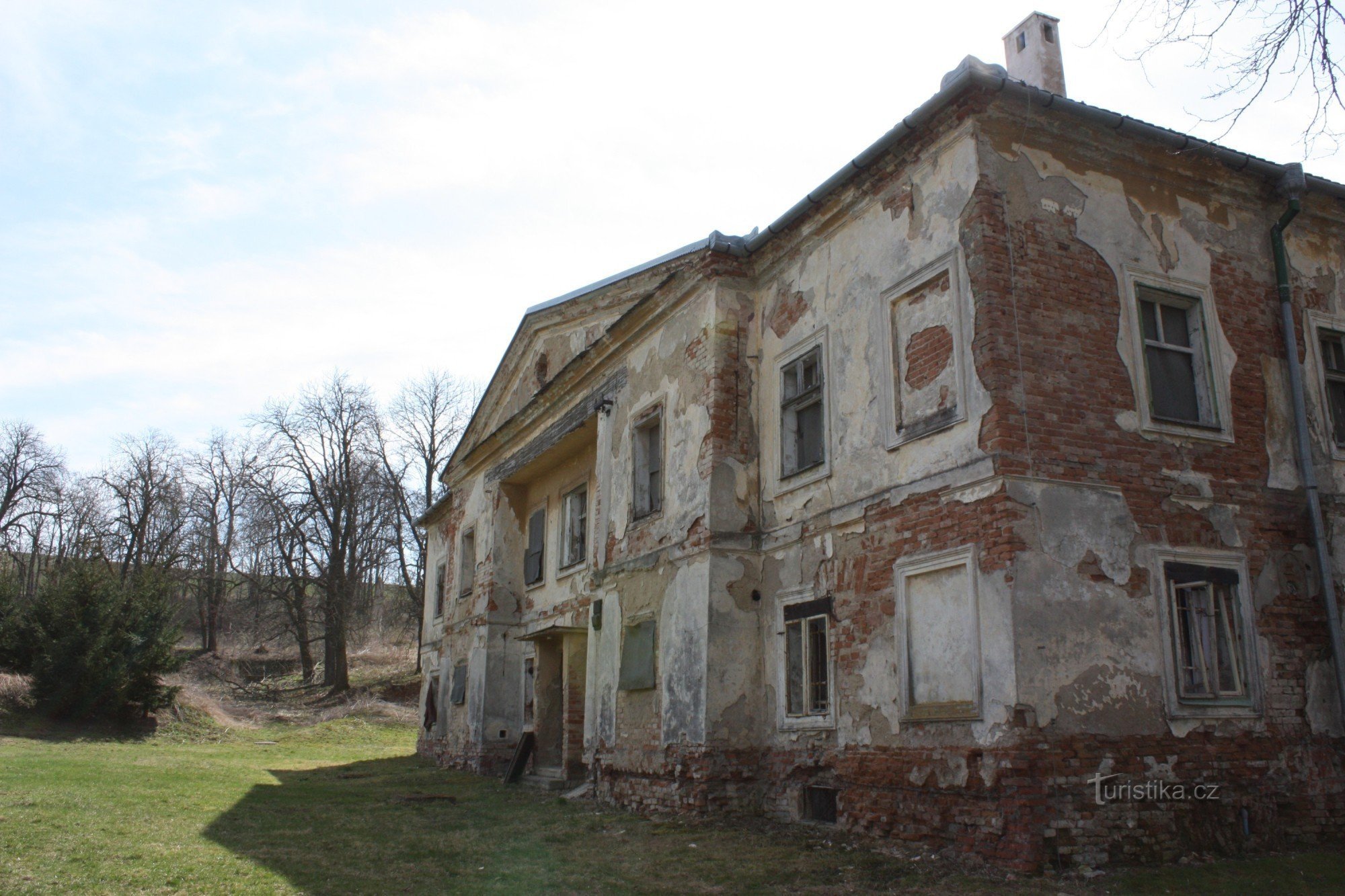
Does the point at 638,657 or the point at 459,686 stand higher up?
the point at 638,657

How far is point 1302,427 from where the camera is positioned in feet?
30.7

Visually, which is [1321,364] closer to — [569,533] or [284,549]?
[569,533]

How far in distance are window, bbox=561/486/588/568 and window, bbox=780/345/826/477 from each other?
6.30 meters

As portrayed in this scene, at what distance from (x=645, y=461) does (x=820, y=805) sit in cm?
542

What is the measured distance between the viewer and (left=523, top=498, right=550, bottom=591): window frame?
59.3 feet

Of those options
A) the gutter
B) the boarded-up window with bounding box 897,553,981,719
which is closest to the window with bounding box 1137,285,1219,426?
the gutter

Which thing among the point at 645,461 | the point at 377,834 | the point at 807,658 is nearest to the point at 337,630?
the point at 645,461

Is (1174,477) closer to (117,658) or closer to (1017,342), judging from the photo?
(1017,342)

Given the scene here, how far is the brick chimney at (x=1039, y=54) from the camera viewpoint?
10.3m

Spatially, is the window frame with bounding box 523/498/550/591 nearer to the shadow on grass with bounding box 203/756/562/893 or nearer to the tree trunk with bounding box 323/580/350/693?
the shadow on grass with bounding box 203/756/562/893

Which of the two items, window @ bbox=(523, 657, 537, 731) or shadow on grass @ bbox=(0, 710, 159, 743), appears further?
shadow on grass @ bbox=(0, 710, 159, 743)

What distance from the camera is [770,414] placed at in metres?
11.5

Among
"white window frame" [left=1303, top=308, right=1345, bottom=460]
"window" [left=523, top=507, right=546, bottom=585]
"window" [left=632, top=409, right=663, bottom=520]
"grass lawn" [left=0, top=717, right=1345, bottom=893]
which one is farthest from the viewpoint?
"window" [left=523, top=507, right=546, bottom=585]

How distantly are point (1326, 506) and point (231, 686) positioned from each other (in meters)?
34.8
